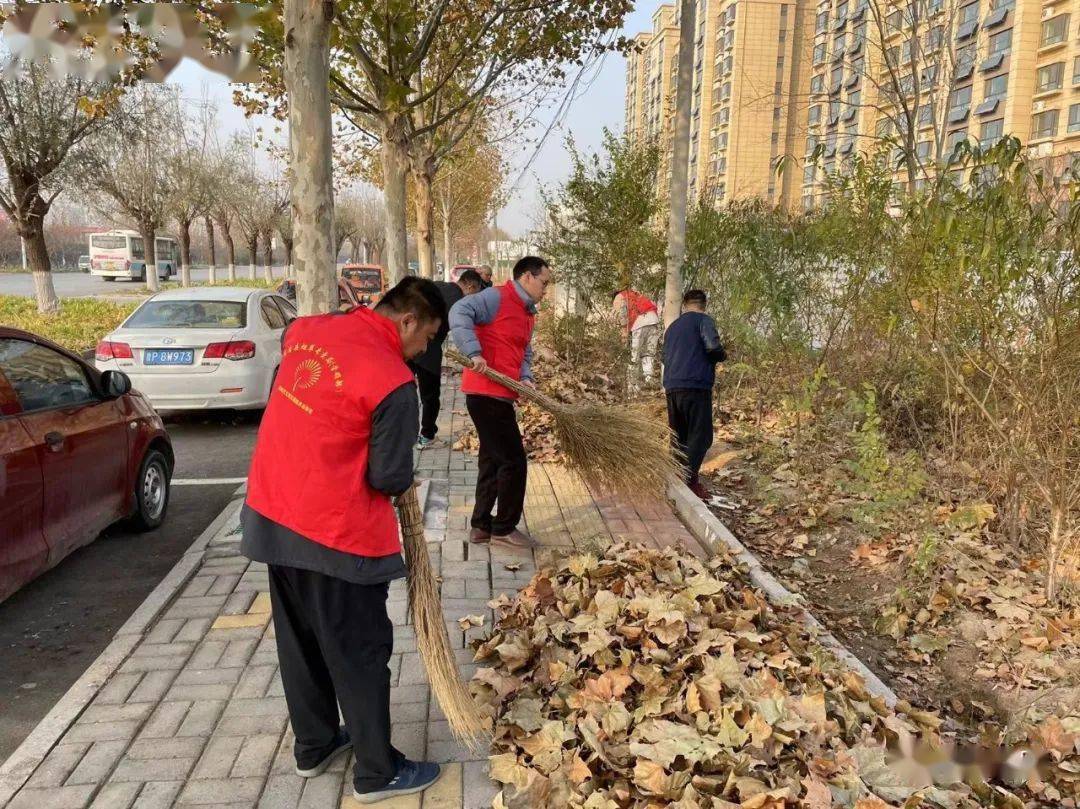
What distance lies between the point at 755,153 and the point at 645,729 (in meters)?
77.7

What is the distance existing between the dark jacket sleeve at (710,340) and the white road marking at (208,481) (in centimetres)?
427

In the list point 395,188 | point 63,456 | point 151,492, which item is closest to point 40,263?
point 395,188

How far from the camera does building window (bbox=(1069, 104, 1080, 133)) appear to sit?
1722 inches

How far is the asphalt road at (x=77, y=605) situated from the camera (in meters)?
3.50

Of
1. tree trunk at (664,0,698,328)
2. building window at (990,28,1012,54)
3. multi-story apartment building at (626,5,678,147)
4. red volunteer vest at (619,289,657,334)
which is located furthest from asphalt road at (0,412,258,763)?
building window at (990,28,1012,54)

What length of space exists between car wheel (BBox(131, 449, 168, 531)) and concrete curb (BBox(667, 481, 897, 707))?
12.4 ft

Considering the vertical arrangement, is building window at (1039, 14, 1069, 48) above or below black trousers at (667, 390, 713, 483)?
above

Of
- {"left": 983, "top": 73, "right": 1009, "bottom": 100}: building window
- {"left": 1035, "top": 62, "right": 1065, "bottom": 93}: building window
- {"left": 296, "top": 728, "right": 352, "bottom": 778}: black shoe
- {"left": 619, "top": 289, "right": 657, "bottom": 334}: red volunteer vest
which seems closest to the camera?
{"left": 296, "top": 728, "right": 352, "bottom": 778}: black shoe

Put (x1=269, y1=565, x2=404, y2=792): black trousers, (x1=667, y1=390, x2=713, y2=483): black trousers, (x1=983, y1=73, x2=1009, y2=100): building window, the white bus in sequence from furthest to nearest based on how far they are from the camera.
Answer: the white bus
(x1=983, y1=73, x2=1009, y2=100): building window
(x1=667, y1=390, x2=713, y2=483): black trousers
(x1=269, y1=565, x2=404, y2=792): black trousers

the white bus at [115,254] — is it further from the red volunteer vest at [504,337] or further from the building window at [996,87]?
the building window at [996,87]

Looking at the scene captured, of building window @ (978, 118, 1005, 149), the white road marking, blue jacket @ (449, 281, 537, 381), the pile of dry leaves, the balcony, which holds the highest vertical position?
the balcony

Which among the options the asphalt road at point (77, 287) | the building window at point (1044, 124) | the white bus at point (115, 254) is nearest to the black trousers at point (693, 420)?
the asphalt road at point (77, 287)

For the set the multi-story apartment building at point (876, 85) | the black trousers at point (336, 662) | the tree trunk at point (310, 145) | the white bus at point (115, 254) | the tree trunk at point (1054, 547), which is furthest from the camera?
the white bus at point (115, 254)

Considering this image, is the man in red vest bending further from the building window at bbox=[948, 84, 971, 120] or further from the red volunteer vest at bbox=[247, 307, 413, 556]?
the building window at bbox=[948, 84, 971, 120]
